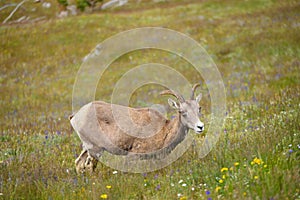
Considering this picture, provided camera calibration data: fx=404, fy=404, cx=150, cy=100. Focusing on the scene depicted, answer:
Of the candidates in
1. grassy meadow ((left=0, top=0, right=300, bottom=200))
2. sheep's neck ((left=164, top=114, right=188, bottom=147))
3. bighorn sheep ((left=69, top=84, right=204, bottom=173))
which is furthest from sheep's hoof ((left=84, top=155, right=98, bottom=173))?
sheep's neck ((left=164, top=114, right=188, bottom=147))

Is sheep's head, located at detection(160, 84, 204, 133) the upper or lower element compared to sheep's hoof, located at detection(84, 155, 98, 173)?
upper

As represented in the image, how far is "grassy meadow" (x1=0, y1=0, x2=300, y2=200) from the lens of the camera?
17.6 ft

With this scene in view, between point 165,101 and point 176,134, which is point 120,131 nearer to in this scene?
point 176,134

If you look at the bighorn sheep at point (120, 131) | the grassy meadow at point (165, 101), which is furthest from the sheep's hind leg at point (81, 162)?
the grassy meadow at point (165, 101)

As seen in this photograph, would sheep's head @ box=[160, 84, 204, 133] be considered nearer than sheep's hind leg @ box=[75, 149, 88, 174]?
No

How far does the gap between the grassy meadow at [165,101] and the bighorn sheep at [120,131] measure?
0.45m

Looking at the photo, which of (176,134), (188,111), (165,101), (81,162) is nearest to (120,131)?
(81,162)

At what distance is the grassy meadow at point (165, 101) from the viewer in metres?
5.37

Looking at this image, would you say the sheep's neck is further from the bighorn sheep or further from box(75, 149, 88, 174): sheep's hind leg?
box(75, 149, 88, 174): sheep's hind leg

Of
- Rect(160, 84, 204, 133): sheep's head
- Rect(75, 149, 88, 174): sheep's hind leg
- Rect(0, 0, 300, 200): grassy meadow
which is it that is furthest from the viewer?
Rect(160, 84, 204, 133): sheep's head

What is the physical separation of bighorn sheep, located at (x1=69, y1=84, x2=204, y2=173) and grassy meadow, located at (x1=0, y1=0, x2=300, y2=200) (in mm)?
455

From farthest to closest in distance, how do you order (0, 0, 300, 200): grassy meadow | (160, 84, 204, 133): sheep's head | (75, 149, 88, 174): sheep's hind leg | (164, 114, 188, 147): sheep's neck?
(164, 114, 188, 147): sheep's neck → (160, 84, 204, 133): sheep's head → (75, 149, 88, 174): sheep's hind leg → (0, 0, 300, 200): grassy meadow

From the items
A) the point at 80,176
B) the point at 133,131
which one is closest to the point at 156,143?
the point at 133,131

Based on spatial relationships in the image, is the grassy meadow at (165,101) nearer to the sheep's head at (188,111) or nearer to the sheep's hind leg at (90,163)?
the sheep's hind leg at (90,163)
